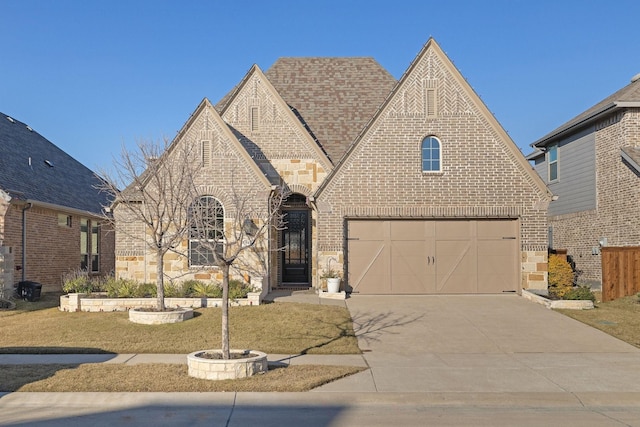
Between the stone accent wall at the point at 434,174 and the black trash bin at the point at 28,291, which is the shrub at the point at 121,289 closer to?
the black trash bin at the point at 28,291

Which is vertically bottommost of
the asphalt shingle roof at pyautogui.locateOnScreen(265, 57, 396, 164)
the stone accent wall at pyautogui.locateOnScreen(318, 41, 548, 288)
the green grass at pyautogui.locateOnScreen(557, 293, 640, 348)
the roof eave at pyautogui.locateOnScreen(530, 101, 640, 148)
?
the green grass at pyautogui.locateOnScreen(557, 293, 640, 348)

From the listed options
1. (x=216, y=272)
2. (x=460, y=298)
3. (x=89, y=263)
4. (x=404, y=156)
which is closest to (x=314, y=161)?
(x=404, y=156)

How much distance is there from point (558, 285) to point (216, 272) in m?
10.9

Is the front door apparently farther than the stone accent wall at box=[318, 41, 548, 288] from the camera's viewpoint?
Yes

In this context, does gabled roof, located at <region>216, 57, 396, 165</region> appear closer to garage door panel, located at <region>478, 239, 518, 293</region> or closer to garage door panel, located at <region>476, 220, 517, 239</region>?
garage door panel, located at <region>476, 220, 517, 239</region>

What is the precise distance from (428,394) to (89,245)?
20.8 metres

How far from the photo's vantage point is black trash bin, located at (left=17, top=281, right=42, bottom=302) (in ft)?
59.5

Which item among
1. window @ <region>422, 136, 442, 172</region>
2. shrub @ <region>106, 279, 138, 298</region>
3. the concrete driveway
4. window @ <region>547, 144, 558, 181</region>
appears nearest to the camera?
the concrete driveway

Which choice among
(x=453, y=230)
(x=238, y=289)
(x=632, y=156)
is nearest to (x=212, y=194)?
(x=238, y=289)

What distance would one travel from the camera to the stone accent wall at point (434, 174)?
1817 cm

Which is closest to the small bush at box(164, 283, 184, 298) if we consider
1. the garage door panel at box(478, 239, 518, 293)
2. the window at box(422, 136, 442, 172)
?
the window at box(422, 136, 442, 172)

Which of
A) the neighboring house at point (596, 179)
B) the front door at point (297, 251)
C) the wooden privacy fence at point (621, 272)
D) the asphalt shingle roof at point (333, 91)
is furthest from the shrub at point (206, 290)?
the neighboring house at point (596, 179)

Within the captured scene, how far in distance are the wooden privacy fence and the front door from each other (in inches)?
398

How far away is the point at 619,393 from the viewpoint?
27.5 ft
